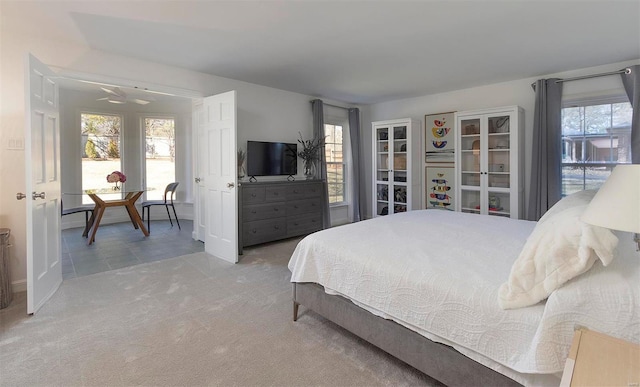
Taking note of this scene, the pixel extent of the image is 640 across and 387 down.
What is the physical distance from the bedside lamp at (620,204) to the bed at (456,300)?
0.88ft

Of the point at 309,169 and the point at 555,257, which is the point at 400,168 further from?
the point at 555,257

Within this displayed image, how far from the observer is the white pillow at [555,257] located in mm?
1090

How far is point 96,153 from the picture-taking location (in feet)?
19.9

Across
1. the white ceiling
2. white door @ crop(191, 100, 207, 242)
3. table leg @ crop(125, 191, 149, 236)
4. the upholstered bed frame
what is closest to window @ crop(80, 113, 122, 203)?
table leg @ crop(125, 191, 149, 236)

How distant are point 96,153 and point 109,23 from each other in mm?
4345

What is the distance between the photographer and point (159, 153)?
260 inches

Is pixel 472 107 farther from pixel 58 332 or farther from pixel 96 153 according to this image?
pixel 96 153

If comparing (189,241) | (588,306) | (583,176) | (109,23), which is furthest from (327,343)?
(583,176)

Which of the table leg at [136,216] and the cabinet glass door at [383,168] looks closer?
the table leg at [136,216]

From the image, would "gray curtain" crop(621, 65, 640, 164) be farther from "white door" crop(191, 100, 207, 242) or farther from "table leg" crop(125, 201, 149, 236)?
"table leg" crop(125, 201, 149, 236)

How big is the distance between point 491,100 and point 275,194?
353 centimetres

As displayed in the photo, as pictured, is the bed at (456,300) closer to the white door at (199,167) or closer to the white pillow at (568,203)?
the white pillow at (568,203)

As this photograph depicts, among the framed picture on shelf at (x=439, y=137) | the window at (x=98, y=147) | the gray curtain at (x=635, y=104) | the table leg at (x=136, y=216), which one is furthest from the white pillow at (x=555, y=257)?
the window at (x=98, y=147)

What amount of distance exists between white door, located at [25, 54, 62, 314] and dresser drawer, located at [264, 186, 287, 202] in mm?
2273
